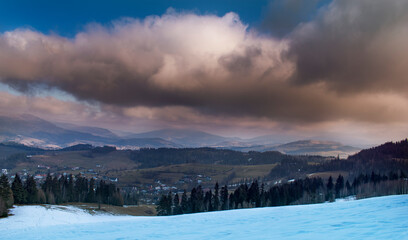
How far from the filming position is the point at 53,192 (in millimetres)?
110188

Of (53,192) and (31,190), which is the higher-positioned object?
(31,190)

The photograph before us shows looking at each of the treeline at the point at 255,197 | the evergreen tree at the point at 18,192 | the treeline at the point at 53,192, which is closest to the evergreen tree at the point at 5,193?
the treeline at the point at 53,192

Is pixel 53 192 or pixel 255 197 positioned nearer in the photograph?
pixel 255 197

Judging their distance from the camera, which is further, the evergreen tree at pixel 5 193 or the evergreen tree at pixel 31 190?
the evergreen tree at pixel 31 190

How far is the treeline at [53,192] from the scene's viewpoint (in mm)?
83975

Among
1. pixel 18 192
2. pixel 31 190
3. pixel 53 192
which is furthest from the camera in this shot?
pixel 53 192

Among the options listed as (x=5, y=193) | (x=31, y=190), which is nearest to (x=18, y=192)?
(x=31, y=190)

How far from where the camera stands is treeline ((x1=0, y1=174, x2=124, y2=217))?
276 feet

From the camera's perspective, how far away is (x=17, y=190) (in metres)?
91.9

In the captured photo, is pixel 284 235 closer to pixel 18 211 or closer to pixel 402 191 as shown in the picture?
pixel 18 211

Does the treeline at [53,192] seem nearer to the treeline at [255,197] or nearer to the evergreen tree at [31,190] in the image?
the evergreen tree at [31,190]

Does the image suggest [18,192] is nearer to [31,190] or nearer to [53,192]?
[31,190]

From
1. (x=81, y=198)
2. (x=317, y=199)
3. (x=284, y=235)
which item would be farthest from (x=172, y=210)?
(x=284, y=235)

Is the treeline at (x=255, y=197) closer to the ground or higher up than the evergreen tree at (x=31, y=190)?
closer to the ground
